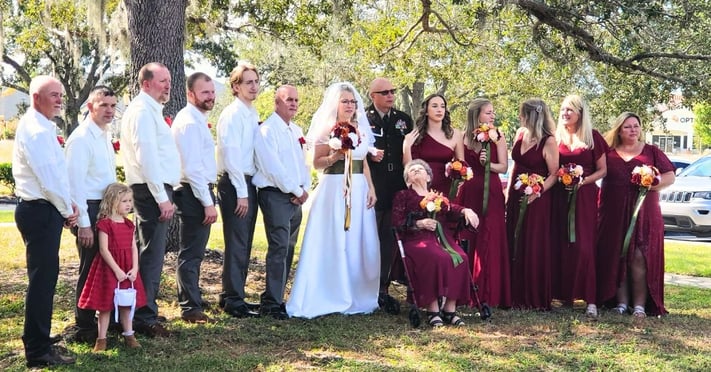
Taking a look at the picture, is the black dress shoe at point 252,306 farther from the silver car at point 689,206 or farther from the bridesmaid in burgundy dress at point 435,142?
the silver car at point 689,206

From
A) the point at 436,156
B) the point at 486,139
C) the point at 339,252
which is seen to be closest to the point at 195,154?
the point at 339,252

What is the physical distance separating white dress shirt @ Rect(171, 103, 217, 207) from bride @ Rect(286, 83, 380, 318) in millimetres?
1237

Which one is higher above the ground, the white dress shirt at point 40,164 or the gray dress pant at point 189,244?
the white dress shirt at point 40,164

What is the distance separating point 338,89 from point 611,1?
3.63 meters

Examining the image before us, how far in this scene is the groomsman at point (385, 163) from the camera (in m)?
7.34

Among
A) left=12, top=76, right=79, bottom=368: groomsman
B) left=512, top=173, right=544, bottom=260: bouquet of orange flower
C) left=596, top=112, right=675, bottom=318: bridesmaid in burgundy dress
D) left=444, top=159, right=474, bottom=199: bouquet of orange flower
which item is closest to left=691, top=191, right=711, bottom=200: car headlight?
left=596, top=112, right=675, bottom=318: bridesmaid in burgundy dress

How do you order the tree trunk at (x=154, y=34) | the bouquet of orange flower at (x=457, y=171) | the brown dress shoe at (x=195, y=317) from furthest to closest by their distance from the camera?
the tree trunk at (x=154, y=34) → the bouquet of orange flower at (x=457, y=171) → the brown dress shoe at (x=195, y=317)

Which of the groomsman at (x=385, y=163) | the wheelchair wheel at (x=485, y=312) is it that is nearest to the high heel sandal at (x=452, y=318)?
the wheelchair wheel at (x=485, y=312)

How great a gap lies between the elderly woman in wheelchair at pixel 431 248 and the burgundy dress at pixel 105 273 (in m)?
2.42

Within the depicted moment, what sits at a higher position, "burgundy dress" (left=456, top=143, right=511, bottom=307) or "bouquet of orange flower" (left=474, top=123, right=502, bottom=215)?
"bouquet of orange flower" (left=474, top=123, right=502, bottom=215)

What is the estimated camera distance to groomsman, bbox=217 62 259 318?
20.8 feet

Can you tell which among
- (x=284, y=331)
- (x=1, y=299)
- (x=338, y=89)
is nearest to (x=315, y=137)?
(x=338, y=89)

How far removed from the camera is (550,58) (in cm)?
1005

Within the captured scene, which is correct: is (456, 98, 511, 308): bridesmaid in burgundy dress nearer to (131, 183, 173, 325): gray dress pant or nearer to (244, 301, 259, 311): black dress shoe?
(244, 301, 259, 311): black dress shoe
